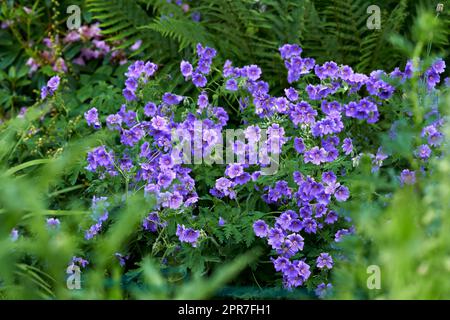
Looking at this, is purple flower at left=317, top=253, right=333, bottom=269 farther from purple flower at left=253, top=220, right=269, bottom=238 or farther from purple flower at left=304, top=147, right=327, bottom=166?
purple flower at left=304, top=147, right=327, bottom=166

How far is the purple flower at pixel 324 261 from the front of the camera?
8.57 ft

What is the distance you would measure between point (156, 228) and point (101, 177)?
0.36m

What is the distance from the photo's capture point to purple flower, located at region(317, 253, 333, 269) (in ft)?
8.57

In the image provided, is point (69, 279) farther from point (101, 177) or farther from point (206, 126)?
point (206, 126)

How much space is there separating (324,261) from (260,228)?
0.26 m

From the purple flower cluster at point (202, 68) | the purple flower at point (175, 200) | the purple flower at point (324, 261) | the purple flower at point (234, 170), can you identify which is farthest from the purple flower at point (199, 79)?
the purple flower at point (324, 261)

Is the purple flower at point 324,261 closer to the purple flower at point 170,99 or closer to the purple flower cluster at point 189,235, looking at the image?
the purple flower cluster at point 189,235

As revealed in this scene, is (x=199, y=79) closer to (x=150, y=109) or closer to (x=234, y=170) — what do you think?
(x=150, y=109)

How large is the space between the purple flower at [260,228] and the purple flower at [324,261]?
215 millimetres

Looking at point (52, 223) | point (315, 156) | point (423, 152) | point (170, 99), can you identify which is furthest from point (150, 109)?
point (423, 152)

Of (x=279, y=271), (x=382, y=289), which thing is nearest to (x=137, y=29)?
(x=279, y=271)

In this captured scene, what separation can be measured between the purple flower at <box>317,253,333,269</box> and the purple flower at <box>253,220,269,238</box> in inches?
8.5

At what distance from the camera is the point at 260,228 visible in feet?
8.66

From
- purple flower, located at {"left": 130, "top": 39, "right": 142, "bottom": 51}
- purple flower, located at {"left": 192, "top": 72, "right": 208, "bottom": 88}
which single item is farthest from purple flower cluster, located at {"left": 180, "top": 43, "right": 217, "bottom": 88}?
purple flower, located at {"left": 130, "top": 39, "right": 142, "bottom": 51}
